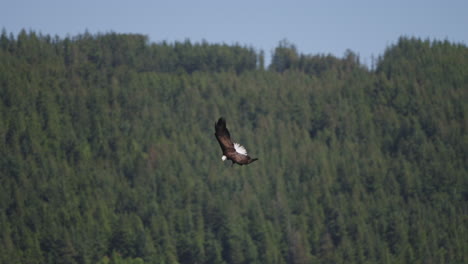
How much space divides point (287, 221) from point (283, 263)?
65.4ft

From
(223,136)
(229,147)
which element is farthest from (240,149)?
(223,136)

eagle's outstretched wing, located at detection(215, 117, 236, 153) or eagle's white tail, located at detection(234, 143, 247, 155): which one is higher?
eagle's outstretched wing, located at detection(215, 117, 236, 153)

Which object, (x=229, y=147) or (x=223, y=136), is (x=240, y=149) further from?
(x=223, y=136)

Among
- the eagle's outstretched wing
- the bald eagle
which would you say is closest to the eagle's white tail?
the bald eagle

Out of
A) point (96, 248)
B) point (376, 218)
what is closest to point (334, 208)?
point (376, 218)

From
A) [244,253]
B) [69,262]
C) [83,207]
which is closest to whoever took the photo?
[69,262]

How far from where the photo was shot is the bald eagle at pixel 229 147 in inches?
1040

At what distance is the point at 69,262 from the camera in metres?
158

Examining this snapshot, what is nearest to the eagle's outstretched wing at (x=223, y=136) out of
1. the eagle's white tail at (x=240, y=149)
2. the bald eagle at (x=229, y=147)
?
the bald eagle at (x=229, y=147)

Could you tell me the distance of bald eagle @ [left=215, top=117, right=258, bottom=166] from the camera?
26.4m

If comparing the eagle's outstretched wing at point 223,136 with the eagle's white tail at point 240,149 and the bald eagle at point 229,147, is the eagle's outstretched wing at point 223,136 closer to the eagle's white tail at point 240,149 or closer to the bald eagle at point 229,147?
the bald eagle at point 229,147

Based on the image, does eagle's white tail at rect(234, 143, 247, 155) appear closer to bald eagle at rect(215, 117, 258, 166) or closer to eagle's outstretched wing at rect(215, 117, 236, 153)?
bald eagle at rect(215, 117, 258, 166)

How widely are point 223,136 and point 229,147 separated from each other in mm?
381

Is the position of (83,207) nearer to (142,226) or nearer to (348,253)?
(142,226)
